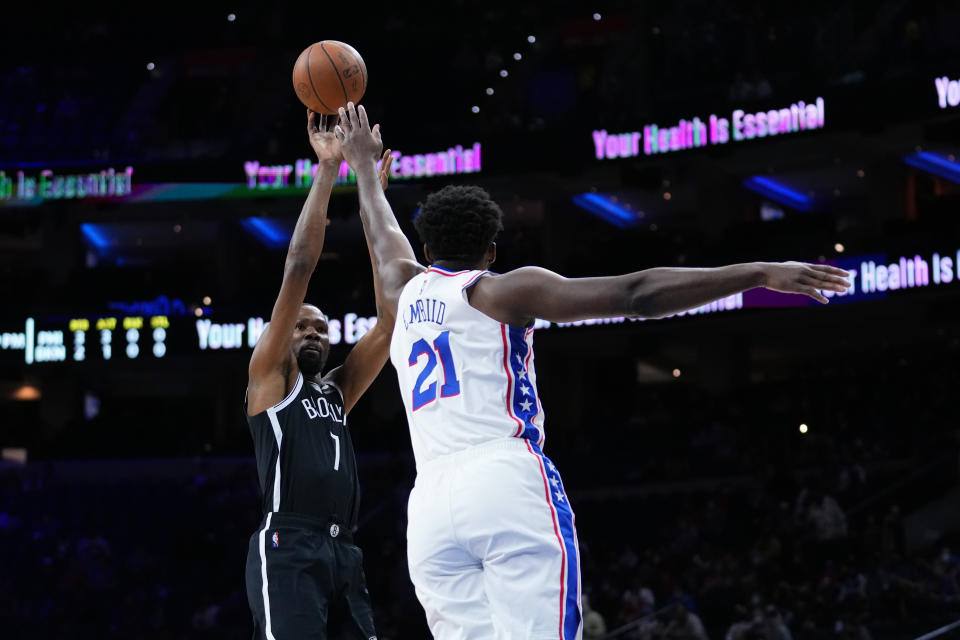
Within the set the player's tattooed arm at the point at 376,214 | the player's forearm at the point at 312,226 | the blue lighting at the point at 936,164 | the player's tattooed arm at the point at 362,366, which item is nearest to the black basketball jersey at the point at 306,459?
the player's tattooed arm at the point at 362,366

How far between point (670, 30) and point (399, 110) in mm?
4685

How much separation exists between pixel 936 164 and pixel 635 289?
54.6 ft

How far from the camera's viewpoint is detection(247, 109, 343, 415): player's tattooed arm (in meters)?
4.34

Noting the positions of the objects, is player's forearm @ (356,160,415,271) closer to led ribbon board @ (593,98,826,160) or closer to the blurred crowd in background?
the blurred crowd in background

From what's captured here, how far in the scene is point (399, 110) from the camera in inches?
782

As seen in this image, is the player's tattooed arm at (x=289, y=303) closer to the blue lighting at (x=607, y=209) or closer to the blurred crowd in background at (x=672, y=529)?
the blurred crowd in background at (x=672, y=529)

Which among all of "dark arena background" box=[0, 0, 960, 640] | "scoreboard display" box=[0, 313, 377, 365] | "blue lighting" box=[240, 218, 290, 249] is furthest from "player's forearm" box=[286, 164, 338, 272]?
"blue lighting" box=[240, 218, 290, 249]

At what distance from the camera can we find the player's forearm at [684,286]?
290cm

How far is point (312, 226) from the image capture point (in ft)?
14.5

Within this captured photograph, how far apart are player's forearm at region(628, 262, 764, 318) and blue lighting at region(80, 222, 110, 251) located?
21.3 metres

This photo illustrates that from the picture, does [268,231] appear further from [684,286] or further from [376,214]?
[684,286]

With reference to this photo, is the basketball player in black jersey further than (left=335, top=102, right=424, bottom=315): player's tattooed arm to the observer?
Yes

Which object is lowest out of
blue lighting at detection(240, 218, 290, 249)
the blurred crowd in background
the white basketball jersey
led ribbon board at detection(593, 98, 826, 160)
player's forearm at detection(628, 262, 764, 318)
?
the blurred crowd in background

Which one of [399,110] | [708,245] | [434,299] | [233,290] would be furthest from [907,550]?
[233,290]
